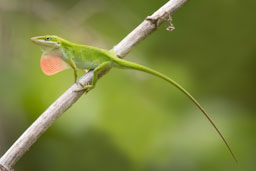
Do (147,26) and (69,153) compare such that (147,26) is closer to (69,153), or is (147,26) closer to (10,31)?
(10,31)

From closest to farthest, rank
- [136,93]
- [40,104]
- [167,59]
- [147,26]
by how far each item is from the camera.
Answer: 1. [147,26]
2. [40,104]
3. [136,93]
4. [167,59]

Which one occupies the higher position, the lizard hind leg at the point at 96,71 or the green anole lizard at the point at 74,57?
the green anole lizard at the point at 74,57

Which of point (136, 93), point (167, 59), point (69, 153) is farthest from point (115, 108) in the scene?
point (167, 59)

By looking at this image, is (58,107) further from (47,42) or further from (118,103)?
(118,103)

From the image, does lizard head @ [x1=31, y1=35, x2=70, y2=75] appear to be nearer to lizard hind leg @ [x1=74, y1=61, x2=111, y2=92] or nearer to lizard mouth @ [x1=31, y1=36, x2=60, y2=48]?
lizard mouth @ [x1=31, y1=36, x2=60, y2=48]

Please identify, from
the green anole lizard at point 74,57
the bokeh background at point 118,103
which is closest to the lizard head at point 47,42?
the green anole lizard at point 74,57

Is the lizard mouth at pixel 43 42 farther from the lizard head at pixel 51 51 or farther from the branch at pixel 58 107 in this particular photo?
the branch at pixel 58 107
